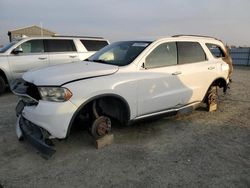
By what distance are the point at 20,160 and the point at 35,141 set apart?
0.42 meters

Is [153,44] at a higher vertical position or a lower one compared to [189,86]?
higher

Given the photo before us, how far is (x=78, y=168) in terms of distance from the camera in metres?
3.49

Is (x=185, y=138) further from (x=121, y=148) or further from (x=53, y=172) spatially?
(x=53, y=172)

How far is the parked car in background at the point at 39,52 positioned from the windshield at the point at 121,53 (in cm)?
409

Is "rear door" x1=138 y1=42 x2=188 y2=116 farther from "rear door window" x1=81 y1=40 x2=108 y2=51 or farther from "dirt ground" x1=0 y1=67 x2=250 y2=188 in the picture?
"rear door window" x1=81 y1=40 x2=108 y2=51

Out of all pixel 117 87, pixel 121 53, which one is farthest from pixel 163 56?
pixel 117 87

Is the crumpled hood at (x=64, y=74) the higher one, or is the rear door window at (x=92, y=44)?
the rear door window at (x=92, y=44)

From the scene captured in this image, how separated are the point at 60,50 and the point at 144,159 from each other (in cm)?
656

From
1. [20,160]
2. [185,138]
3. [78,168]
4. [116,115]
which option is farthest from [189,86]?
[20,160]

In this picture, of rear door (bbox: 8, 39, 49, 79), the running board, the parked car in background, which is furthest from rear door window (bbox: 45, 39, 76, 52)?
the running board

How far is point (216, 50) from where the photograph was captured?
6207 mm

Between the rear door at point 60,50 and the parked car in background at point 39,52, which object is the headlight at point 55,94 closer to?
the parked car in background at point 39,52

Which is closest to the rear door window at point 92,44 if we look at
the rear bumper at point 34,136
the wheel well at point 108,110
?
the wheel well at point 108,110

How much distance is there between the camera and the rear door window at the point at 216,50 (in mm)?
5920
